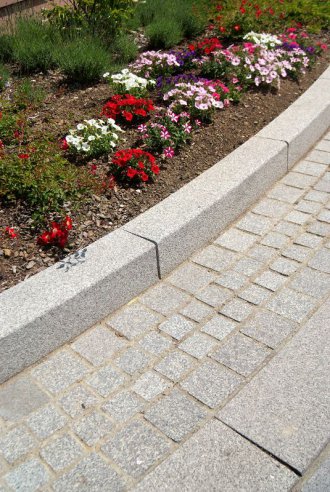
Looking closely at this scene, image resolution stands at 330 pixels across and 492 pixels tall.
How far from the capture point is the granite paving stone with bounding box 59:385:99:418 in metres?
2.93

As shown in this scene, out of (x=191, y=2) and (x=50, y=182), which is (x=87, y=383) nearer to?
(x=50, y=182)

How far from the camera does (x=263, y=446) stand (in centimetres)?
266

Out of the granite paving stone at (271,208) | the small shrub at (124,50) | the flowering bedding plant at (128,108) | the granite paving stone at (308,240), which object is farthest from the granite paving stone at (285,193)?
the small shrub at (124,50)

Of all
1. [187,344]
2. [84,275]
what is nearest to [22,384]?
[84,275]

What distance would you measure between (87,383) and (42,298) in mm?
568

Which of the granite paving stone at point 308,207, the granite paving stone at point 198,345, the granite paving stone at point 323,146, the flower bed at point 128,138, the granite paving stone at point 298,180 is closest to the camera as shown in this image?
the granite paving stone at point 198,345

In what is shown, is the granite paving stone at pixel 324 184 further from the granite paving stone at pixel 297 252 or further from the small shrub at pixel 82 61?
the small shrub at pixel 82 61

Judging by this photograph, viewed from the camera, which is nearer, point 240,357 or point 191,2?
point 240,357

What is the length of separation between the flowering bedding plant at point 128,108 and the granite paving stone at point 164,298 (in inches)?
75.4

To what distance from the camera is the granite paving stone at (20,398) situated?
2.93m

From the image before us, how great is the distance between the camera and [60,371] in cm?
319

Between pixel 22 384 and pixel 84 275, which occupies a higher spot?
pixel 84 275

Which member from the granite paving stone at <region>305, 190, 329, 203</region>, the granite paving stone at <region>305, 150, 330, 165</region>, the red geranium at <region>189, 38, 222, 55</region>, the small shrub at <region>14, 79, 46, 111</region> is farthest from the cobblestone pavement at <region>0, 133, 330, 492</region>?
the red geranium at <region>189, 38, 222, 55</region>

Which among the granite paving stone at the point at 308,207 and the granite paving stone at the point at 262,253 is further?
the granite paving stone at the point at 308,207
